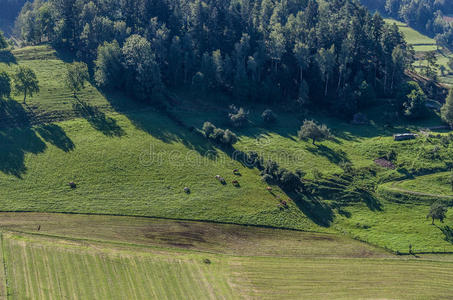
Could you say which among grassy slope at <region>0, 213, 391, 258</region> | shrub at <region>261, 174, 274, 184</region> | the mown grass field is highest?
shrub at <region>261, 174, 274, 184</region>

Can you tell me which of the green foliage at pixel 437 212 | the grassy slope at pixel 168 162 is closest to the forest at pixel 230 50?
the grassy slope at pixel 168 162

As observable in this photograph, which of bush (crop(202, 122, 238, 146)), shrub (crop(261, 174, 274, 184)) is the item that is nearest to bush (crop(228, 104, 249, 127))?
bush (crop(202, 122, 238, 146))

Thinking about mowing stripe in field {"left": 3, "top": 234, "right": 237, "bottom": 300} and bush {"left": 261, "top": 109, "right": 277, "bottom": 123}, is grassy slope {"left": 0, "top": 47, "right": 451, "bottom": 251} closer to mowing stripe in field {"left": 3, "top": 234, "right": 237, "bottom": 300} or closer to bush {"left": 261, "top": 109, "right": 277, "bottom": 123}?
bush {"left": 261, "top": 109, "right": 277, "bottom": 123}

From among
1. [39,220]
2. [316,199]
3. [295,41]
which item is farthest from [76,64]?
[316,199]

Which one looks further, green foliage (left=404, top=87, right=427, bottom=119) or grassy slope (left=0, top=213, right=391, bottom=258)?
green foliage (left=404, top=87, right=427, bottom=119)

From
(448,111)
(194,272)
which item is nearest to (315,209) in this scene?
(194,272)

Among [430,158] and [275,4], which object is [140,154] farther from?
[275,4]

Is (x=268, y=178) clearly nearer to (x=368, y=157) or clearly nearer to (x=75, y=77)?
(x=368, y=157)
